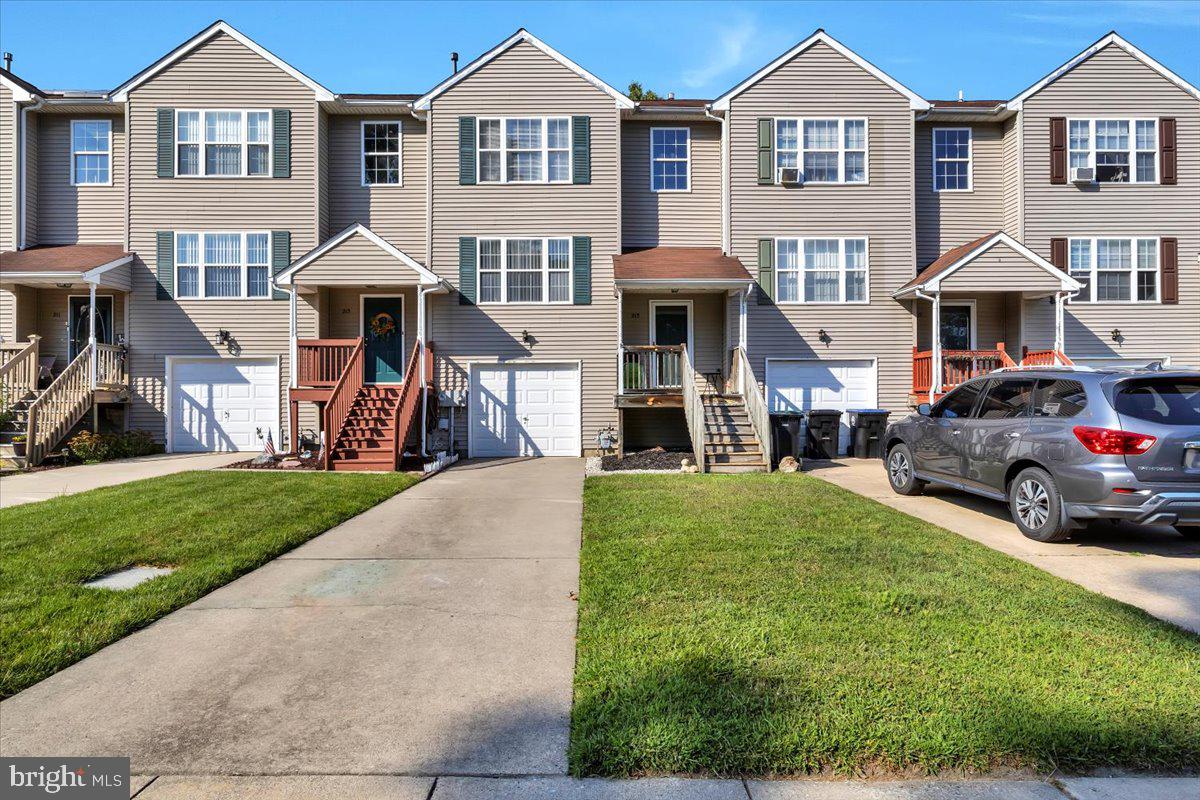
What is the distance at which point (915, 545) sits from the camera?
607cm

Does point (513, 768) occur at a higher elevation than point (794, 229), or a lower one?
lower

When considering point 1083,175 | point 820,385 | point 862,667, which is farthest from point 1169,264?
point 862,667

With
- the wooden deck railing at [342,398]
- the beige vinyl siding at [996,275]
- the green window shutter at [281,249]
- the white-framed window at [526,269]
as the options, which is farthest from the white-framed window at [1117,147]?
the green window shutter at [281,249]

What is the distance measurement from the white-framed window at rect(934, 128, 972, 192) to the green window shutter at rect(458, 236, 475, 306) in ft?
38.6

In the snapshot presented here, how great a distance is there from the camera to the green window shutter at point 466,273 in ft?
50.5

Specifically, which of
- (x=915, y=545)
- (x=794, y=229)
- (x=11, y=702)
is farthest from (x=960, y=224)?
(x=11, y=702)

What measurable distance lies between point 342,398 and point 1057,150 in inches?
698

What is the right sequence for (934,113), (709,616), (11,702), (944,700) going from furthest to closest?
(934,113) → (709,616) → (11,702) → (944,700)

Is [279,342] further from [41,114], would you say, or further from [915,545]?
[915,545]

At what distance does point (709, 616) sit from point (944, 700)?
145 cm

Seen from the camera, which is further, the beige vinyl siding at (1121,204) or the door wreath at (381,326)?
the beige vinyl siding at (1121,204)

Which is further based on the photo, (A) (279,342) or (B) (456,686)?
(A) (279,342)

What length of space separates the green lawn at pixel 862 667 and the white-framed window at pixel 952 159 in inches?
545

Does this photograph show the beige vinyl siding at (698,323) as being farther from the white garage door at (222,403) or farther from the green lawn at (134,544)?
the white garage door at (222,403)
